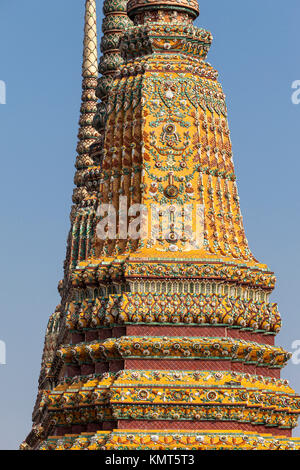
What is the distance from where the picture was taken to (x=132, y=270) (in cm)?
5022

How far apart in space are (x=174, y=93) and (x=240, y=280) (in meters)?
5.09

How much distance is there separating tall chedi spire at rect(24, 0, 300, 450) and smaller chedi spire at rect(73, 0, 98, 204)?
76.2 ft

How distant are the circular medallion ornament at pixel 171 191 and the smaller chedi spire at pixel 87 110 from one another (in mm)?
24429

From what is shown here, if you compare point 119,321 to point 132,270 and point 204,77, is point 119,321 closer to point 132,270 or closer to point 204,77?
point 132,270

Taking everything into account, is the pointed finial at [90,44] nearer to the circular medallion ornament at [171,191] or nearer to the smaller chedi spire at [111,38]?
the smaller chedi spire at [111,38]

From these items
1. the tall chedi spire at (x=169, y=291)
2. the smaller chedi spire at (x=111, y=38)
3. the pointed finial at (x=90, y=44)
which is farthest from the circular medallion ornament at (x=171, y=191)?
the pointed finial at (x=90, y=44)

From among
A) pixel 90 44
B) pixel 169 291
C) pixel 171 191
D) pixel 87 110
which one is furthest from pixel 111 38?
pixel 169 291

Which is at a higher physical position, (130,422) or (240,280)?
(240,280)

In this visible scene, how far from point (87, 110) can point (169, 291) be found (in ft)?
96.0

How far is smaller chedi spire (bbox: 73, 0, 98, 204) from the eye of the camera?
78062mm

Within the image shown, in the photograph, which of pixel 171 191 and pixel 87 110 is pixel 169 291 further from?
pixel 87 110

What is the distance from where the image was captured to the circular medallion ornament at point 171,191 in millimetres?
51625

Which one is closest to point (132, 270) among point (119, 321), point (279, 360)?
point (119, 321)

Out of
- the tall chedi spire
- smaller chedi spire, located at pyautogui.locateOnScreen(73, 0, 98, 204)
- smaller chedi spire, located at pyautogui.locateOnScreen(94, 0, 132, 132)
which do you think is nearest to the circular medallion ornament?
the tall chedi spire
